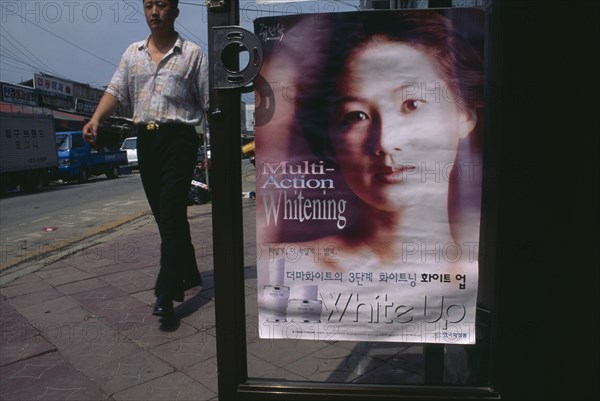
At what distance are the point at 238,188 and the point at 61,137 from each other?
74.6 ft

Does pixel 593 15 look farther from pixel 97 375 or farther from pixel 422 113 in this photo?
pixel 97 375

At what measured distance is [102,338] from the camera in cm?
317

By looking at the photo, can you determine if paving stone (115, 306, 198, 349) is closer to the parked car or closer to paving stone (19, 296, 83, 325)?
paving stone (19, 296, 83, 325)

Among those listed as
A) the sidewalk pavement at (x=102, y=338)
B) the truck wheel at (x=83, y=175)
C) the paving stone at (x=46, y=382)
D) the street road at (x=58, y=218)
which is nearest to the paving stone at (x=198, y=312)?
the sidewalk pavement at (x=102, y=338)

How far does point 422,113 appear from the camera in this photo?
1538 millimetres

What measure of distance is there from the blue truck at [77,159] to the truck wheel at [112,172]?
0.09m

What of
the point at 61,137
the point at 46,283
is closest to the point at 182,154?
the point at 46,283

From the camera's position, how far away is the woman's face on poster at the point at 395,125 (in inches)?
60.0

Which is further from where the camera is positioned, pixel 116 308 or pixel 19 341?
pixel 116 308

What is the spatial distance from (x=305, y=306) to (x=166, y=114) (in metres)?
2.01

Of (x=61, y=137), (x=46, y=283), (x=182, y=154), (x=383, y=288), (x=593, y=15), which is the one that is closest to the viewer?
(x=593, y=15)

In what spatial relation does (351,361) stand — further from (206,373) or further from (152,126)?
(152,126)

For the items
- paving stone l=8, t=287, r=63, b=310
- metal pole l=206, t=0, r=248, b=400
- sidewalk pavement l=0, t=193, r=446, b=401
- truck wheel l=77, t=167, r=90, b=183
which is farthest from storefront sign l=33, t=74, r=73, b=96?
metal pole l=206, t=0, r=248, b=400

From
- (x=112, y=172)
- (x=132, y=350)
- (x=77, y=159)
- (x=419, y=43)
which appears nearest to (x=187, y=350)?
(x=132, y=350)
